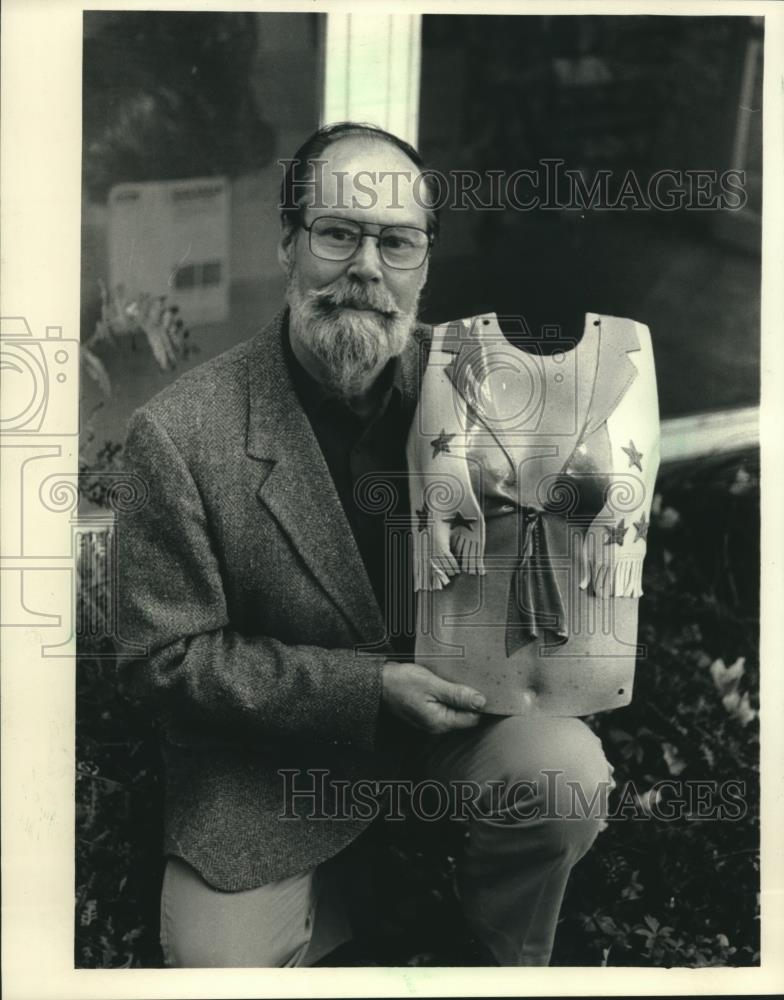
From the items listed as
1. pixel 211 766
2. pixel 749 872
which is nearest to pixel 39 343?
pixel 211 766

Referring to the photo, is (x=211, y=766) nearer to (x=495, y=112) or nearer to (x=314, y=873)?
(x=314, y=873)

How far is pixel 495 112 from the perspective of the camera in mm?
3250

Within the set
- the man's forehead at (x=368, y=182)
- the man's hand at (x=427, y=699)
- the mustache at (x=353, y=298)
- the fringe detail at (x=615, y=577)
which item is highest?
the man's forehead at (x=368, y=182)

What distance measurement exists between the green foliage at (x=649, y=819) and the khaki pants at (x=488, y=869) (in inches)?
2.3

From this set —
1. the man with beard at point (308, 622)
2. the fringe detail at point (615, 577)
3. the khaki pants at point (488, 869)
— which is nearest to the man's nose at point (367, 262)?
the man with beard at point (308, 622)

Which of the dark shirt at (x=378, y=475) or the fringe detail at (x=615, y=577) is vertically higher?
the dark shirt at (x=378, y=475)

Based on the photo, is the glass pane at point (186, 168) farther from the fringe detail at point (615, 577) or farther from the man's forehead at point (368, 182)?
the fringe detail at point (615, 577)

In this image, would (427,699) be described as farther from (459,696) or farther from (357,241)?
(357,241)

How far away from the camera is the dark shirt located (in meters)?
3.18

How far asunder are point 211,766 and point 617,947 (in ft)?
3.55

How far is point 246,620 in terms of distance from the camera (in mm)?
3164

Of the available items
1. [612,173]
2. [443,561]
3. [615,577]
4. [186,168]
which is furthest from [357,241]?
[615,577]

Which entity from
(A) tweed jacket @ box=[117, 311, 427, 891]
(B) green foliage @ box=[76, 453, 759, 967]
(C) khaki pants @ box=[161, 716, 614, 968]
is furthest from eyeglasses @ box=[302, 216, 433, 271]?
(C) khaki pants @ box=[161, 716, 614, 968]

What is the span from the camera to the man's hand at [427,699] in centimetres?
314
